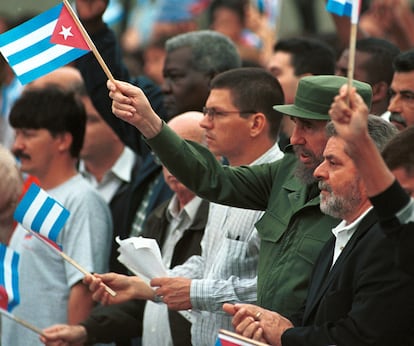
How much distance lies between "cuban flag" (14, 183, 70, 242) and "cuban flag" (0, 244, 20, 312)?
33 cm

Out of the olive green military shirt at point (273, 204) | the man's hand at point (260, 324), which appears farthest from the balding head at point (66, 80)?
the man's hand at point (260, 324)

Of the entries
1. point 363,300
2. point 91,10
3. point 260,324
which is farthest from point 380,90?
point 363,300

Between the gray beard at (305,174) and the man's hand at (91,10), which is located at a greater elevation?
the man's hand at (91,10)

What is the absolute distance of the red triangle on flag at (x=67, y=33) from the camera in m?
5.53

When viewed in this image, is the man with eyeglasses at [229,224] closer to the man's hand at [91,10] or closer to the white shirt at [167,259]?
the white shirt at [167,259]

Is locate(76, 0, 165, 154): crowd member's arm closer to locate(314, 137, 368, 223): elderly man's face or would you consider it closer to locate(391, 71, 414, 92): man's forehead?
locate(391, 71, 414, 92): man's forehead

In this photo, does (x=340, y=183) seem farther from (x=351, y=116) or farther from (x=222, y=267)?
(x=222, y=267)

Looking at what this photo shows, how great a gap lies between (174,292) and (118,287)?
38 cm

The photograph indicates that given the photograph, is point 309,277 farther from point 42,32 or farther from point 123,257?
point 42,32

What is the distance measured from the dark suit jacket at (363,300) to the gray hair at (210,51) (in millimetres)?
3203

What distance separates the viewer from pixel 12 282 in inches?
253

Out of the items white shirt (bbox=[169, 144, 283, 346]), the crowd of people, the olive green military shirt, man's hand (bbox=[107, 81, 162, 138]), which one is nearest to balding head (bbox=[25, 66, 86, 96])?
the crowd of people

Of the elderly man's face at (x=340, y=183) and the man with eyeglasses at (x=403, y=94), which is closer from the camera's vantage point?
the elderly man's face at (x=340, y=183)

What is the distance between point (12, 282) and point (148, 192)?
4.35 ft
